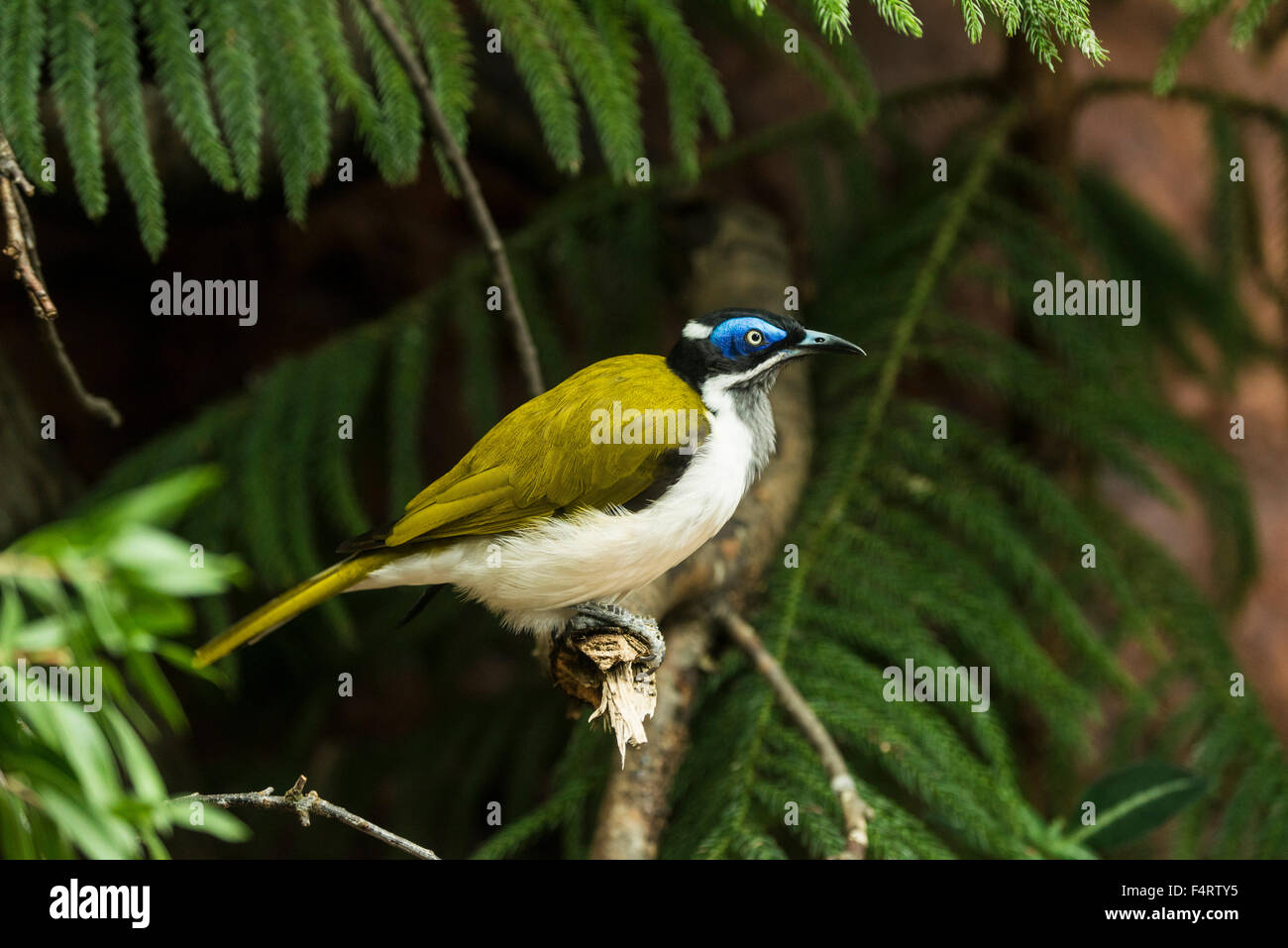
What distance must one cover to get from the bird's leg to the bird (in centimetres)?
9

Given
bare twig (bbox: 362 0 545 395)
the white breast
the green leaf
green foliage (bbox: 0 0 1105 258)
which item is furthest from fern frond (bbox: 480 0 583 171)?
the green leaf

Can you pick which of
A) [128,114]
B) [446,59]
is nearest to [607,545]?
[446,59]

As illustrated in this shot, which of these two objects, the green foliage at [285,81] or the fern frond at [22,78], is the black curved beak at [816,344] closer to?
the green foliage at [285,81]

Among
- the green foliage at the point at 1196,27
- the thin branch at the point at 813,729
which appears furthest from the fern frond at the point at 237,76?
the green foliage at the point at 1196,27

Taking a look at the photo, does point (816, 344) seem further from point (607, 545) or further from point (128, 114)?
point (128, 114)

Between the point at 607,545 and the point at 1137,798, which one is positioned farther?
the point at 1137,798

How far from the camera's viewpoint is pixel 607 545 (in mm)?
1581

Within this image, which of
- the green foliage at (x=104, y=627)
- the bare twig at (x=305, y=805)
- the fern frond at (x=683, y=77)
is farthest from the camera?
the fern frond at (x=683, y=77)

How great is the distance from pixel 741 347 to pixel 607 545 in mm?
335

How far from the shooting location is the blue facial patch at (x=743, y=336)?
5.18ft

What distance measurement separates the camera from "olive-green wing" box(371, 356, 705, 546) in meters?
1.55

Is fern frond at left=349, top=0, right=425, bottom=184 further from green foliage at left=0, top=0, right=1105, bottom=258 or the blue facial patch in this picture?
the blue facial patch

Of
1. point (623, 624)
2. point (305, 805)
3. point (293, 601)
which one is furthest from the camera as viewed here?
point (623, 624)

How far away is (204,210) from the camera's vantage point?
3160 millimetres
